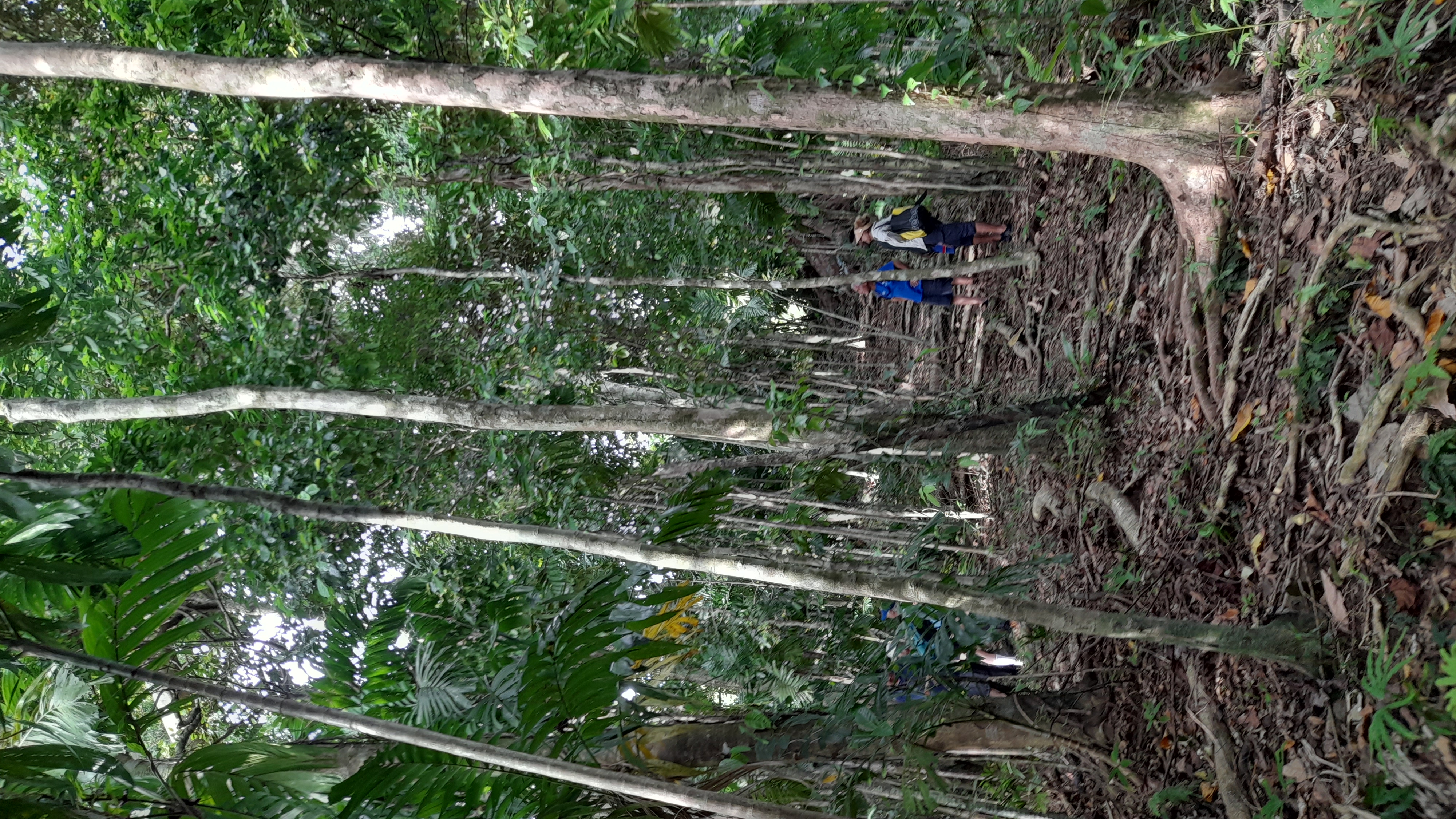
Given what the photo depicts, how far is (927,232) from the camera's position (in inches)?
240

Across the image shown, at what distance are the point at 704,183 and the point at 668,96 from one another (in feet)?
9.17

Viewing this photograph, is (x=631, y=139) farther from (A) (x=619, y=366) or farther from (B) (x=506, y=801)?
(B) (x=506, y=801)

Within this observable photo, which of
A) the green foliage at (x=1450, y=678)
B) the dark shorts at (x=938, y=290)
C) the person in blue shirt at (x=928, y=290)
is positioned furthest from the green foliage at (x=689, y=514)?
the dark shorts at (x=938, y=290)

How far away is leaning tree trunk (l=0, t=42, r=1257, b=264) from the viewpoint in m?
2.98

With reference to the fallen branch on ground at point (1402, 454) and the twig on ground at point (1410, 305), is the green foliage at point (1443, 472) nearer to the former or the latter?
the fallen branch on ground at point (1402, 454)

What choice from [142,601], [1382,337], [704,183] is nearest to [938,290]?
[704,183]

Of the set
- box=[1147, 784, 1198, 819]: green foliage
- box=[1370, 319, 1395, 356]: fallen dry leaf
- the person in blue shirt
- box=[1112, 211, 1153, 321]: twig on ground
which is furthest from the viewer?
the person in blue shirt

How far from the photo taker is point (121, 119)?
459cm

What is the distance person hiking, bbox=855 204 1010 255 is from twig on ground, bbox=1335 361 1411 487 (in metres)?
3.70

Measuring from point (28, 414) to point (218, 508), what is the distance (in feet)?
4.80

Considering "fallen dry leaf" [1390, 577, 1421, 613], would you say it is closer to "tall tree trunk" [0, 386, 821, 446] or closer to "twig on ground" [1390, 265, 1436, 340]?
"twig on ground" [1390, 265, 1436, 340]

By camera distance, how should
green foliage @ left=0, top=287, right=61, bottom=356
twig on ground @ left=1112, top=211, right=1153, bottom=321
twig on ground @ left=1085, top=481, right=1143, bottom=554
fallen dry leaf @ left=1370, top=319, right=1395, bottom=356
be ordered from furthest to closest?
twig on ground @ left=1112, top=211, right=1153, bottom=321 → twig on ground @ left=1085, top=481, right=1143, bottom=554 → fallen dry leaf @ left=1370, top=319, right=1395, bottom=356 → green foliage @ left=0, top=287, right=61, bottom=356

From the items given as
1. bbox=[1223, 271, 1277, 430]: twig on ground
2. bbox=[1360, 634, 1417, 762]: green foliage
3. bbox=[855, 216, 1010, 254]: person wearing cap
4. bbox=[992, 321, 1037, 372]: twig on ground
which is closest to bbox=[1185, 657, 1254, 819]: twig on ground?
bbox=[1360, 634, 1417, 762]: green foliage

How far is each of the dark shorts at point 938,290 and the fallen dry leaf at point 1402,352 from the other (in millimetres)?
4276
